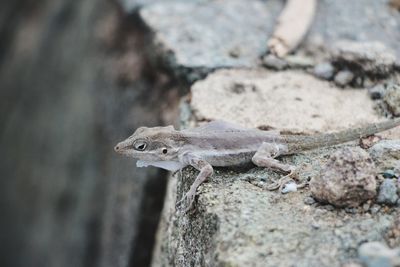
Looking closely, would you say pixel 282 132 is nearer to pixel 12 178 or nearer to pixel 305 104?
pixel 305 104

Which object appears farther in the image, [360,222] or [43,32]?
[43,32]

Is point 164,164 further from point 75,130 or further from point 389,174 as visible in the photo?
point 75,130

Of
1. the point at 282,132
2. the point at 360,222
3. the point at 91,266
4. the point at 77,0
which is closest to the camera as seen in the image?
the point at 360,222

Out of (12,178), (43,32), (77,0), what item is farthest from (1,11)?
(12,178)

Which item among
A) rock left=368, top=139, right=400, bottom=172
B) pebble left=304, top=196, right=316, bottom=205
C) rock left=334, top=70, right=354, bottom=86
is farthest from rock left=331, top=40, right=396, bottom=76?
pebble left=304, top=196, right=316, bottom=205

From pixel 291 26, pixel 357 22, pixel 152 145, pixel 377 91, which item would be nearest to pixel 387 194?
pixel 152 145

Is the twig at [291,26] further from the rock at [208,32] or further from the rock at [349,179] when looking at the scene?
the rock at [349,179]

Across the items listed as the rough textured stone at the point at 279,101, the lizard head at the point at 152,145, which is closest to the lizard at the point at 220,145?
the lizard head at the point at 152,145
